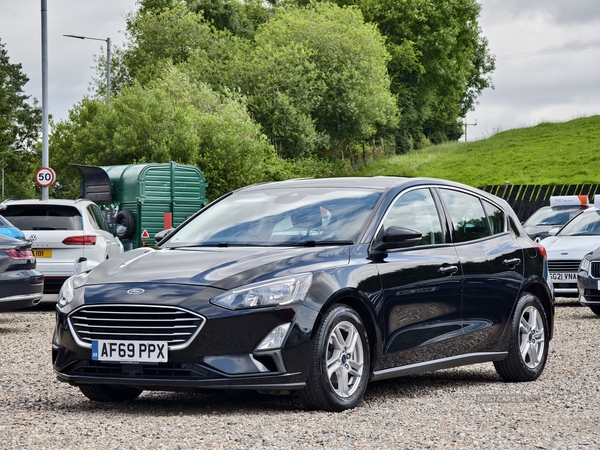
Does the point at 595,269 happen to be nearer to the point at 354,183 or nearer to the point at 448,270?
the point at 448,270

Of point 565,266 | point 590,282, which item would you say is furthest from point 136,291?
point 565,266

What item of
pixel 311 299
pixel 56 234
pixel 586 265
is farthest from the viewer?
pixel 56 234

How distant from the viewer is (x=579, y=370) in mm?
9695

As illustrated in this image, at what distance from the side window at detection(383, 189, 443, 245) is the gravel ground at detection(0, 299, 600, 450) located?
1.17m

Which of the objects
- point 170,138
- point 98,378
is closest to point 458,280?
point 98,378

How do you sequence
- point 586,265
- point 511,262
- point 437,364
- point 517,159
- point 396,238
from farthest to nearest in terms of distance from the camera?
point 517,159
point 586,265
point 511,262
point 437,364
point 396,238

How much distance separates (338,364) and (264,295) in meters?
0.70

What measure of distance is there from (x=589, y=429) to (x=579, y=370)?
3.25 metres

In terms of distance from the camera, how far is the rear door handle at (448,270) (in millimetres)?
8219

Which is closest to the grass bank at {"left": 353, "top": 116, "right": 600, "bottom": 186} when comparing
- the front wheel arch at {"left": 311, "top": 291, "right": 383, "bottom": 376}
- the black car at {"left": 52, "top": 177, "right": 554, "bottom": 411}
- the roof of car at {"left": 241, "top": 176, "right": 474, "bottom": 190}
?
the black car at {"left": 52, "top": 177, "right": 554, "bottom": 411}

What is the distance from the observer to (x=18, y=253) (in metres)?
13.8

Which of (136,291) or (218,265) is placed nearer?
(136,291)

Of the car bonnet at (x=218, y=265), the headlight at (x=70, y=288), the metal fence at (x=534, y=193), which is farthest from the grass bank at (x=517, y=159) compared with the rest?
the headlight at (x=70, y=288)

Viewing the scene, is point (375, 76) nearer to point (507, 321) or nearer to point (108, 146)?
point (108, 146)
